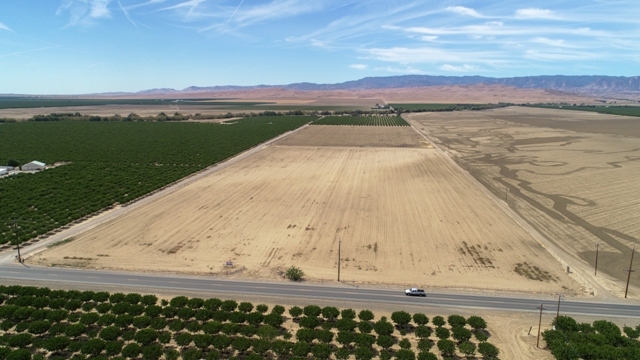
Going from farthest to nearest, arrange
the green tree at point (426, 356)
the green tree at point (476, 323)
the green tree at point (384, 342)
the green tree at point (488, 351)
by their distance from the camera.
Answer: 1. the green tree at point (476, 323)
2. the green tree at point (384, 342)
3. the green tree at point (488, 351)
4. the green tree at point (426, 356)

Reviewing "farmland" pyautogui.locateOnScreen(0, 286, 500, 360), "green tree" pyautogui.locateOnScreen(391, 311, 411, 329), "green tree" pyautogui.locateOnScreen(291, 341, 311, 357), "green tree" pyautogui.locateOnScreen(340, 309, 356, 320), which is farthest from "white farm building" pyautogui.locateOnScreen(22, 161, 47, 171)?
"green tree" pyautogui.locateOnScreen(391, 311, 411, 329)

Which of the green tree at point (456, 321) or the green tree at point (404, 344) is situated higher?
the green tree at point (456, 321)

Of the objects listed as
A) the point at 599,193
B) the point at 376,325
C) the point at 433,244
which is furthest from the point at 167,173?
the point at 599,193

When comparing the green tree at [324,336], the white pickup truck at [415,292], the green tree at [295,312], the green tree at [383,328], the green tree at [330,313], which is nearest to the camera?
the green tree at [324,336]

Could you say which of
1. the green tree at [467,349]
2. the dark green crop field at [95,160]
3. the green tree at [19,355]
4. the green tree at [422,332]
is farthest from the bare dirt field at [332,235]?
the green tree at [19,355]

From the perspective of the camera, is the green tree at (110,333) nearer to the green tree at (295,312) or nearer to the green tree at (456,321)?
the green tree at (295,312)

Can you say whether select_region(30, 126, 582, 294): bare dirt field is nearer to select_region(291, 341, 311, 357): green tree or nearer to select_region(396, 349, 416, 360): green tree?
select_region(396, 349, 416, 360): green tree
